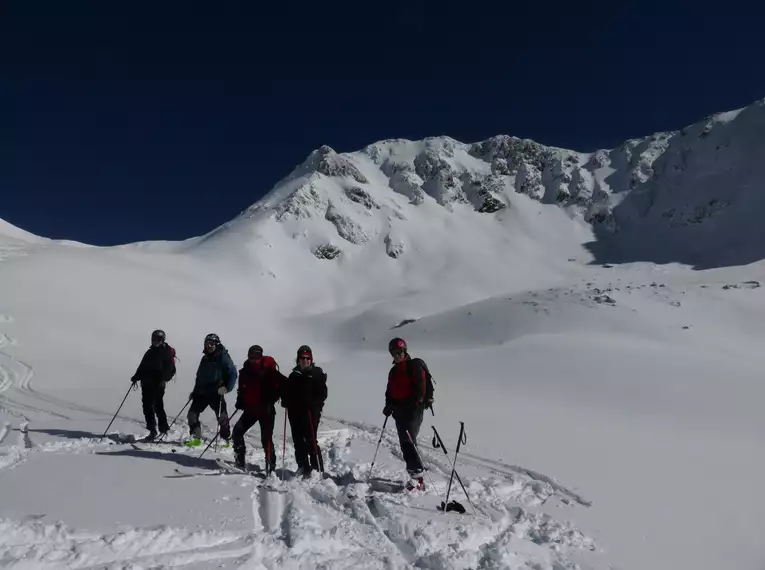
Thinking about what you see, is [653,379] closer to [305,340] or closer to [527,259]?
[305,340]

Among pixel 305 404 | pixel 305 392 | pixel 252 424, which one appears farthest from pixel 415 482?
pixel 252 424

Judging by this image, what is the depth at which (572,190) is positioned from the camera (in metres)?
108

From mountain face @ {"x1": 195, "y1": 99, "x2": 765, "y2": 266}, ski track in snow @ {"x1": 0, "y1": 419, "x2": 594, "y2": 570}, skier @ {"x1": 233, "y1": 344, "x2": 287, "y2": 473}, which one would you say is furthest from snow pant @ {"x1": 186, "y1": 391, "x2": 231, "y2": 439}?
mountain face @ {"x1": 195, "y1": 99, "x2": 765, "y2": 266}

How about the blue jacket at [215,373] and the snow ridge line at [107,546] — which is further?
the blue jacket at [215,373]

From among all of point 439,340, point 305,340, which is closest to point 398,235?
point 305,340

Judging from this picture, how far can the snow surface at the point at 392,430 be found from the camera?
16.2 ft

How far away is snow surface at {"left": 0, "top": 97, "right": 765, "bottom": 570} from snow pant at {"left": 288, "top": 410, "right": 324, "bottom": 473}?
2.40ft

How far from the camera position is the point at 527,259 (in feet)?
279

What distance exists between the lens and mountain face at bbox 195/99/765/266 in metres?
81.8

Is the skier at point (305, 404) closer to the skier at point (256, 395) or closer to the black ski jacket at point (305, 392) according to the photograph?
the black ski jacket at point (305, 392)

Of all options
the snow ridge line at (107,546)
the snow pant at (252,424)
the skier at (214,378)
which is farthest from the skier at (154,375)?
the snow ridge line at (107,546)

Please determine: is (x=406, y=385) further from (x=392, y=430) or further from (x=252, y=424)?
(x=392, y=430)

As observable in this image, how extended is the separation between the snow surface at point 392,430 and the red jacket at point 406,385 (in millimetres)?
1229

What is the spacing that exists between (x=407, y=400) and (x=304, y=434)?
5.37 ft
